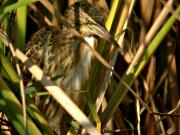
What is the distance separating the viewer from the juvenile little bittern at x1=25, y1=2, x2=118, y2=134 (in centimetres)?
167

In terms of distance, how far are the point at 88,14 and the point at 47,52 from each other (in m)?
0.21

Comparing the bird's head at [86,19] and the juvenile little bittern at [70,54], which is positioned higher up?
the bird's head at [86,19]

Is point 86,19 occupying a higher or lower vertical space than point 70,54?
higher

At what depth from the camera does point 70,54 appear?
67.8 inches

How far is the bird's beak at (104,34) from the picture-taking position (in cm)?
143

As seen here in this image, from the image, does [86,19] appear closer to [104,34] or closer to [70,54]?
[70,54]

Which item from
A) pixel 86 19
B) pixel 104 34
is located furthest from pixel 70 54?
pixel 104 34

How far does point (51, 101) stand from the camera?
65.7 inches

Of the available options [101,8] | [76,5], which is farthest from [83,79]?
[101,8]

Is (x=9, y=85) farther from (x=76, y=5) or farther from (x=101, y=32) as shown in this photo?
(x=76, y=5)

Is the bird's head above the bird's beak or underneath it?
above

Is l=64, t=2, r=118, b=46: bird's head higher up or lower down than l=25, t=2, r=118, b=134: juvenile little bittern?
higher up

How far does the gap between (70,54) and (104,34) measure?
0.92 ft

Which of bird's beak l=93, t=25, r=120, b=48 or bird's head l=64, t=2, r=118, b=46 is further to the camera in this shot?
bird's head l=64, t=2, r=118, b=46
